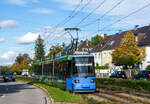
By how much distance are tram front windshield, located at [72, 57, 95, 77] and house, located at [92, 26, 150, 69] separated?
110 feet

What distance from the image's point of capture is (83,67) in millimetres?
21062

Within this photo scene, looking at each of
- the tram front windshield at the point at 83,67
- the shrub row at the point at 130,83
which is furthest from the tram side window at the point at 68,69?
the shrub row at the point at 130,83

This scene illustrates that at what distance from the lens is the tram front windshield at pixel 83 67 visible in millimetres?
20844

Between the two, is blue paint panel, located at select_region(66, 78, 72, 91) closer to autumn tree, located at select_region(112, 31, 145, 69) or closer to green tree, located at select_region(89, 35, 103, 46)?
autumn tree, located at select_region(112, 31, 145, 69)

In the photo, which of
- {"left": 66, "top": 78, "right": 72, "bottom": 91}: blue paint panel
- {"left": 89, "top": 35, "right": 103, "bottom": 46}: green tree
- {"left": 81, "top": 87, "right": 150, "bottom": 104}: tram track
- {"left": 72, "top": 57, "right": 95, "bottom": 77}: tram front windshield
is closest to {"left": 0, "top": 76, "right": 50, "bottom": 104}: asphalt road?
{"left": 66, "top": 78, "right": 72, "bottom": 91}: blue paint panel

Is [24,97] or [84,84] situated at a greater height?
[84,84]

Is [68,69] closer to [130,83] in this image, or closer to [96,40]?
[130,83]

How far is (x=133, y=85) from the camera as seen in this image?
938 inches

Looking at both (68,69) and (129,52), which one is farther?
(129,52)

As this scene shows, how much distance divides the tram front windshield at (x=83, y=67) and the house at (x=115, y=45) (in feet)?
110

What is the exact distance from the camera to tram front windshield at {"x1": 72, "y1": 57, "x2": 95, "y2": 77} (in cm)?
2084

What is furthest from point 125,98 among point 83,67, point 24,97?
point 24,97

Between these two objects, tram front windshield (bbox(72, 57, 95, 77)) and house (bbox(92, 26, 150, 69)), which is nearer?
tram front windshield (bbox(72, 57, 95, 77))

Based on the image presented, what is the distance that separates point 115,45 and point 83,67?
47524 mm
